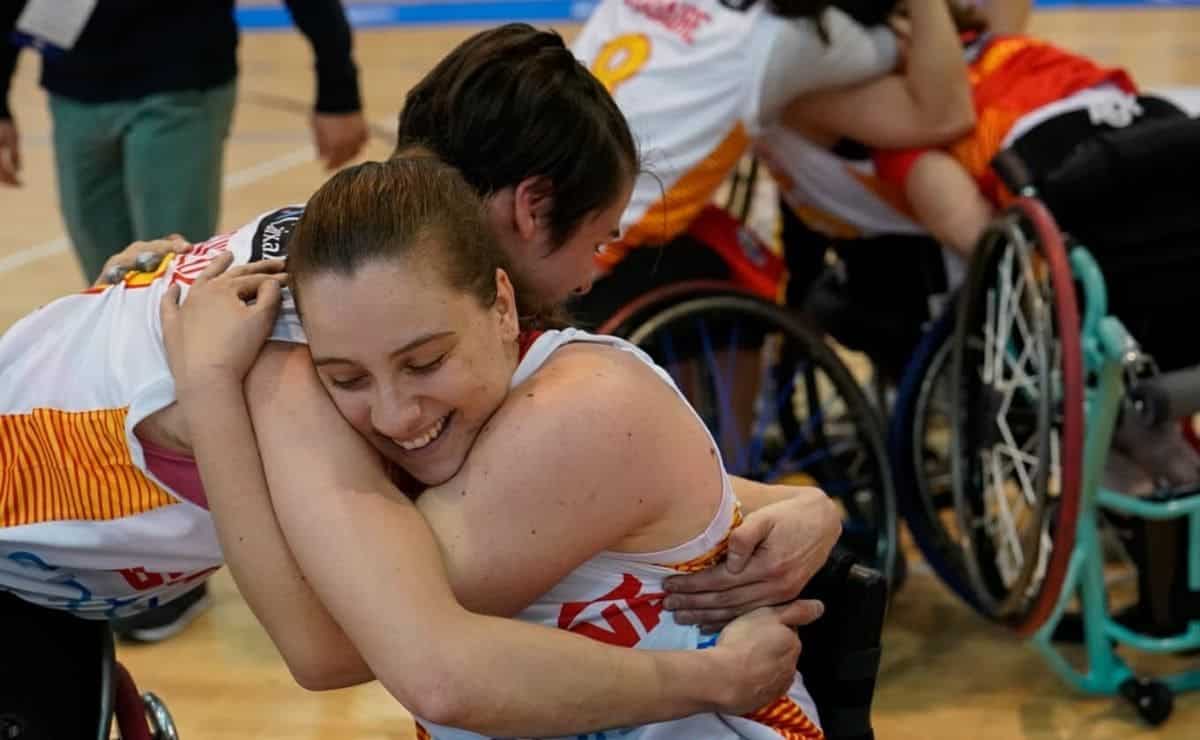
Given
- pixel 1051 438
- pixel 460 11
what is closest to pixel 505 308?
pixel 1051 438

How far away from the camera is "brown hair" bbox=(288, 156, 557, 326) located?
3.69 feet

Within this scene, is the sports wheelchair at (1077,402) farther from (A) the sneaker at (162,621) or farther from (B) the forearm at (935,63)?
(A) the sneaker at (162,621)

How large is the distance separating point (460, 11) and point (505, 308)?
8.98 metres

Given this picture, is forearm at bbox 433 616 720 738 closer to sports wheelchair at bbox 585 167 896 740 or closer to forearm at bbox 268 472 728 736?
forearm at bbox 268 472 728 736

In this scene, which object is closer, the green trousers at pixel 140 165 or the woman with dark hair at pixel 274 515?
the woman with dark hair at pixel 274 515

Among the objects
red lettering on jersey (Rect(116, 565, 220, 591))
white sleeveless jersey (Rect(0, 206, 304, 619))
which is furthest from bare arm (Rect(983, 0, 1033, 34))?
red lettering on jersey (Rect(116, 565, 220, 591))

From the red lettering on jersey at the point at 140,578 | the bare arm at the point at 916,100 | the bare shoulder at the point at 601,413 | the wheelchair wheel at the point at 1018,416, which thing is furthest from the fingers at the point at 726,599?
the bare arm at the point at 916,100

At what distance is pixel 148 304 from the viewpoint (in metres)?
1.30

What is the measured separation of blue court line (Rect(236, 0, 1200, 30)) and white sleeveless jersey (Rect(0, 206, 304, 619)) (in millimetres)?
7417

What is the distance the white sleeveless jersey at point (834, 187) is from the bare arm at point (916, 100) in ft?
0.22

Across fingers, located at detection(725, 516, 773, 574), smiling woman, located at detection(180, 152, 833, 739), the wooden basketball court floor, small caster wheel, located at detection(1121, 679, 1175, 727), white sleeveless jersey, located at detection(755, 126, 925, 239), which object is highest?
smiling woman, located at detection(180, 152, 833, 739)

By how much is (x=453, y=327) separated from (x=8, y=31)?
7.21ft

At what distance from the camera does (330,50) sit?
9.75ft

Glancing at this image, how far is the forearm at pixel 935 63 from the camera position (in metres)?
2.42
